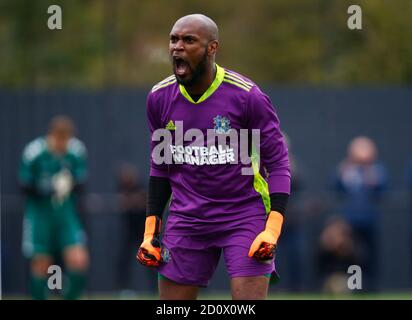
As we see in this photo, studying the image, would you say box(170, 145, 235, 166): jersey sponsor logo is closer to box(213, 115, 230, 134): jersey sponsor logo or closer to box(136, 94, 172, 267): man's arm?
box(213, 115, 230, 134): jersey sponsor logo

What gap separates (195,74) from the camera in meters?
7.28

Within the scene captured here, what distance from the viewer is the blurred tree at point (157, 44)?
1766 centimetres

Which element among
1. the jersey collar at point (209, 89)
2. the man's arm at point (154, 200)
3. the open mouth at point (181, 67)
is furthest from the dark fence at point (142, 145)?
the open mouth at point (181, 67)

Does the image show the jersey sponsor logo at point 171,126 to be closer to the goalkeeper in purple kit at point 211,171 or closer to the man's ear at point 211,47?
the goalkeeper in purple kit at point 211,171

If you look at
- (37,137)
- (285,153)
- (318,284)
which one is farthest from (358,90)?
(285,153)

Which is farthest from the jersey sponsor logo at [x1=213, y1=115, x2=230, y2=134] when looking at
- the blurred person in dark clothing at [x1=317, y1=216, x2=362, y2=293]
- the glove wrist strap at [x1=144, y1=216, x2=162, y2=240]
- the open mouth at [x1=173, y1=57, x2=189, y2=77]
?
the blurred person in dark clothing at [x1=317, y1=216, x2=362, y2=293]

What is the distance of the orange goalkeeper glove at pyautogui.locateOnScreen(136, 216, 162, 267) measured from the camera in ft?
24.3

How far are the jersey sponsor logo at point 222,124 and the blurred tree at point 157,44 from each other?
10.3 m

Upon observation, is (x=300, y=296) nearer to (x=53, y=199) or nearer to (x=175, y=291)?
(x=53, y=199)

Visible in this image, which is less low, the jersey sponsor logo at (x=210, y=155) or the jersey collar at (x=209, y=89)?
the jersey collar at (x=209, y=89)

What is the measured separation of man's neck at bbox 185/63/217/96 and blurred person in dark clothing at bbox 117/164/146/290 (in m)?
8.59

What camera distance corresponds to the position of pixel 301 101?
59.1 feet
